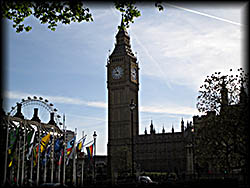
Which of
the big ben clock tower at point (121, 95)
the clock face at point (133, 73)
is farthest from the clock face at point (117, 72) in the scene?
the clock face at point (133, 73)

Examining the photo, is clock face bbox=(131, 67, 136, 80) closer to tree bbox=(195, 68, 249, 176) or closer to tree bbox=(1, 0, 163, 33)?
tree bbox=(195, 68, 249, 176)

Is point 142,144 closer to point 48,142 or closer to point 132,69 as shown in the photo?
point 132,69

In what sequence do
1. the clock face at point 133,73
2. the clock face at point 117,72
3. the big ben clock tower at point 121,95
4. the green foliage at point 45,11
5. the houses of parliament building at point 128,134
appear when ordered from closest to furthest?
the green foliage at point 45,11, the houses of parliament building at point 128,134, the big ben clock tower at point 121,95, the clock face at point 117,72, the clock face at point 133,73

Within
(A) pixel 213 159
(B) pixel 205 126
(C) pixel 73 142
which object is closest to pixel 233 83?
(B) pixel 205 126

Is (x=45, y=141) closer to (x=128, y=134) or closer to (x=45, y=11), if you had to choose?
(x=45, y=11)

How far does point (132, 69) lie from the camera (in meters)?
127

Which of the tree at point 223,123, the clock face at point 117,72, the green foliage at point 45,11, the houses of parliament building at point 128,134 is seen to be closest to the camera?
the green foliage at point 45,11

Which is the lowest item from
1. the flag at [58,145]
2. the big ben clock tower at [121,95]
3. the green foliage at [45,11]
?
the flag at [58,145]

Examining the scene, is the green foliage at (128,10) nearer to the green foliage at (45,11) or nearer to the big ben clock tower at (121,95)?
the green foliage at (45,11)

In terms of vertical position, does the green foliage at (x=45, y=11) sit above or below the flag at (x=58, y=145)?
above

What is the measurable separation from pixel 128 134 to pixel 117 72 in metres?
22.4

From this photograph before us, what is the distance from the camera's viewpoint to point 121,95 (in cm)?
12462

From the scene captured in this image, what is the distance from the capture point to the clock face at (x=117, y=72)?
12544 centimetres

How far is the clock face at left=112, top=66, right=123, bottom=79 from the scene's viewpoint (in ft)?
412
